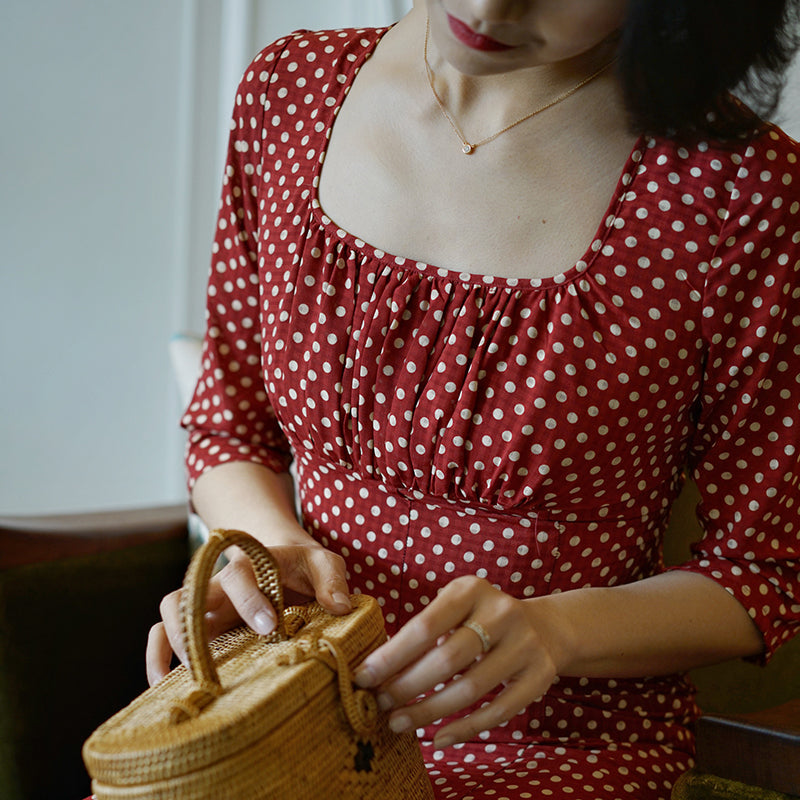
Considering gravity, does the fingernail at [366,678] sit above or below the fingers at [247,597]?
above

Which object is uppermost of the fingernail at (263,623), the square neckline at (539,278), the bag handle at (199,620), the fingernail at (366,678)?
the square neckline at (539,278)

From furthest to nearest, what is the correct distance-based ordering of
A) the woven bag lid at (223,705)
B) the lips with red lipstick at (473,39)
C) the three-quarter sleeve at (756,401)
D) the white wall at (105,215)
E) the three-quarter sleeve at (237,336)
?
1. the white wall at (105,215)
2. the three-quarter sleeve at (237,336)
3. the three-quarter sleeve at (756,401)
4. the lips with red lipstick at (473,39)
5. the woven bag lid at (223,705)

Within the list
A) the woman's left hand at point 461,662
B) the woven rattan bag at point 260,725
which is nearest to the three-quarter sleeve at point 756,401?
the woman's left hand at point 461,662

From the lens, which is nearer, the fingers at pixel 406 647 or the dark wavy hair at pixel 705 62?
the fingers at pixel 406 647

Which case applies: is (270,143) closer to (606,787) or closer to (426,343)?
(426,343)

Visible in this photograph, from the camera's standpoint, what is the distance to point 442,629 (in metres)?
0.69

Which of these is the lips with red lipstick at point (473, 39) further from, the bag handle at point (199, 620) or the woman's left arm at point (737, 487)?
the bag handle at point (199, 620)

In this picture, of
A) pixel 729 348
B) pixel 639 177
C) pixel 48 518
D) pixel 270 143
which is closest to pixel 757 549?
pixel 729 348

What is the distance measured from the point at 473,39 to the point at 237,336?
492 mm

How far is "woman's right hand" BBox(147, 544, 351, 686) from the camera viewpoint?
0.75 meters

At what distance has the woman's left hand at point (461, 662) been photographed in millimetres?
668

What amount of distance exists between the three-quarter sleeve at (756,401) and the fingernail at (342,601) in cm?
38

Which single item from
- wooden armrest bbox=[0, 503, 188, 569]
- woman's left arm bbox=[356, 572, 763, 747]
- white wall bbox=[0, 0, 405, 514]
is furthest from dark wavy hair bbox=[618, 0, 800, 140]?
white wall bbox=[0, 0, 405, 514]

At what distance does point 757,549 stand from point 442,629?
0.41 m
